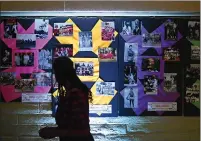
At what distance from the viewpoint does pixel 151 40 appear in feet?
12.2

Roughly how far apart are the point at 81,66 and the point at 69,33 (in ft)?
1.16

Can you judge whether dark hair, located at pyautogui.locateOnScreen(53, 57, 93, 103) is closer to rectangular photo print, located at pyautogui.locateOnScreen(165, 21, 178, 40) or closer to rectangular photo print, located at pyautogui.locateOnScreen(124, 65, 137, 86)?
rectangular photo print, located at pyautogui.locateOnScreen(124, 65, 137, 86)

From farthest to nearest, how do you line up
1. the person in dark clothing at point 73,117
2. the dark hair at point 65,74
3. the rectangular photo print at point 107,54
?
1. the rectangular photo print at point 107,54
2. the dark hair at point 65,74
3. the person in dark clothing at point 73,117

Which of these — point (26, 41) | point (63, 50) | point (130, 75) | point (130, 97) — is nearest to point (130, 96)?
point (130, 97)

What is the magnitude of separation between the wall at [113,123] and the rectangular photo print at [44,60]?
15.1 inches

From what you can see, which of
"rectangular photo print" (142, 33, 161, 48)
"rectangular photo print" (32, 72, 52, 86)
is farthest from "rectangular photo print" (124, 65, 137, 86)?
"rectangular photo print" (32, 72, 52, 86)

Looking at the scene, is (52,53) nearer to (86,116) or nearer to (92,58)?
(92,58)

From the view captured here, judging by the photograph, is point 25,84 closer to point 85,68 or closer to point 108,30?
point 85,68

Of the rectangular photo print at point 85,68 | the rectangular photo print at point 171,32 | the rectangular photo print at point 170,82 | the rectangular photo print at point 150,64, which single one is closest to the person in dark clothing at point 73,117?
the rectangular photo print at point 85,68

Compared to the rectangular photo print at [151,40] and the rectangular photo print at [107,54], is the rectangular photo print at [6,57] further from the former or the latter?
the rectangular photo print at [151,40]

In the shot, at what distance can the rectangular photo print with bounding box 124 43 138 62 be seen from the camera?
3691 mm

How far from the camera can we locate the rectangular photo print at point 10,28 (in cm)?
370

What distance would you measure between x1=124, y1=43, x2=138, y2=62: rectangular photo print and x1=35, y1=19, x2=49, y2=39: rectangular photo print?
822 millimetres

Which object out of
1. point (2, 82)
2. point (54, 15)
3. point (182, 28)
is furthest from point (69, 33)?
point (182, 28)
